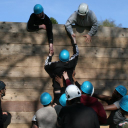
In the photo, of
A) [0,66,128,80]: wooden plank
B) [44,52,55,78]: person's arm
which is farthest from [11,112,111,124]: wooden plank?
[44,52,55,78]: person's arm

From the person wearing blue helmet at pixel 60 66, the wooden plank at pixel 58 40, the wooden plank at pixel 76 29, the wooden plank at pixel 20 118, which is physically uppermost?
the wooden plank at pixel 76 29

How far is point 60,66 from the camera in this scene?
4.52 metres

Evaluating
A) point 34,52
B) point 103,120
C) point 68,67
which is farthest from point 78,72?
point 103,120

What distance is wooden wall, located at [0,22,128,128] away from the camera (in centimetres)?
486

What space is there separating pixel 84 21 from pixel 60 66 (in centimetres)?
132

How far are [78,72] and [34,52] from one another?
47.7 inches

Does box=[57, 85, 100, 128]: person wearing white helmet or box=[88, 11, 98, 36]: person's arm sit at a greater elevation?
box=[88, 11, 98, 36]: person's arm

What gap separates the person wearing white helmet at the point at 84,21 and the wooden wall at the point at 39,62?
146 mm

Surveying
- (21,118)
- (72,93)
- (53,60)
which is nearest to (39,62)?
(53,60)

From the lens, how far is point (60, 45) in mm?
5035

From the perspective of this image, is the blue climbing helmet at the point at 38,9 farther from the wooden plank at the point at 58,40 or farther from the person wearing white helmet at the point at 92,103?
the person wearing white helmet at the point at 92,103

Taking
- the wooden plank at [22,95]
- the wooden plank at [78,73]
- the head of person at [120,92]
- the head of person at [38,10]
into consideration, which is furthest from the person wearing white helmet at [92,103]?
the head of person at [38,10]

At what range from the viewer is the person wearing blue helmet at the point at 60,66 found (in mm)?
4520

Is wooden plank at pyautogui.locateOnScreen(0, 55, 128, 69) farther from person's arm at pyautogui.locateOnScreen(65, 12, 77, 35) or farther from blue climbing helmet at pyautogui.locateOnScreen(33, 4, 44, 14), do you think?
blue climbing helmet at pyautogui.locateOnScreen(33, 4, 44, 14)
